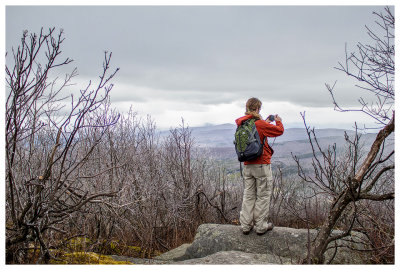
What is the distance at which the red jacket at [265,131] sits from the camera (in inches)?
233

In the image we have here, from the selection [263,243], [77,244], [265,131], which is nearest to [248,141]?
[265,131]

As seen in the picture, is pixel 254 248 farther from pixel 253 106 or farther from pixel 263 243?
pixel 253 106

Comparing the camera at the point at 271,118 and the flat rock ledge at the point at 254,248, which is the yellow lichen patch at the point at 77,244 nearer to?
the flat rock ledge at the point at 254,248

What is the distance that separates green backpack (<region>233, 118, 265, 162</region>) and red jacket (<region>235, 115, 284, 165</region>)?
0.28 ft

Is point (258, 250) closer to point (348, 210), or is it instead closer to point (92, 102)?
point (348, 210)

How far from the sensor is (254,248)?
20.7ft

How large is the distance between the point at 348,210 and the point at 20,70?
4126mm

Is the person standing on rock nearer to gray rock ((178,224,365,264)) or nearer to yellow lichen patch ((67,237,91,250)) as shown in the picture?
gray rock ((178,224,365,264))

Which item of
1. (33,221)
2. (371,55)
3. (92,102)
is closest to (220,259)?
(33,221)

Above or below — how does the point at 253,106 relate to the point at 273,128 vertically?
above

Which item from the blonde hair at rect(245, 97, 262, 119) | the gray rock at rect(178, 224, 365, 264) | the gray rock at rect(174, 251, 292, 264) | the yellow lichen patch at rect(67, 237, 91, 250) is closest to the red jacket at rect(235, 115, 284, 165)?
the blonde hair at rect(245, 97, 262, 119)

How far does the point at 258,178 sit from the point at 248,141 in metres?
0.72

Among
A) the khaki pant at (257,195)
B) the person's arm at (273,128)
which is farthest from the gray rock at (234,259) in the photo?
the person's arm at (273,128)

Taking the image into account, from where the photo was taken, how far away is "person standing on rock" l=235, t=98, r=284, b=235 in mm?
6020
